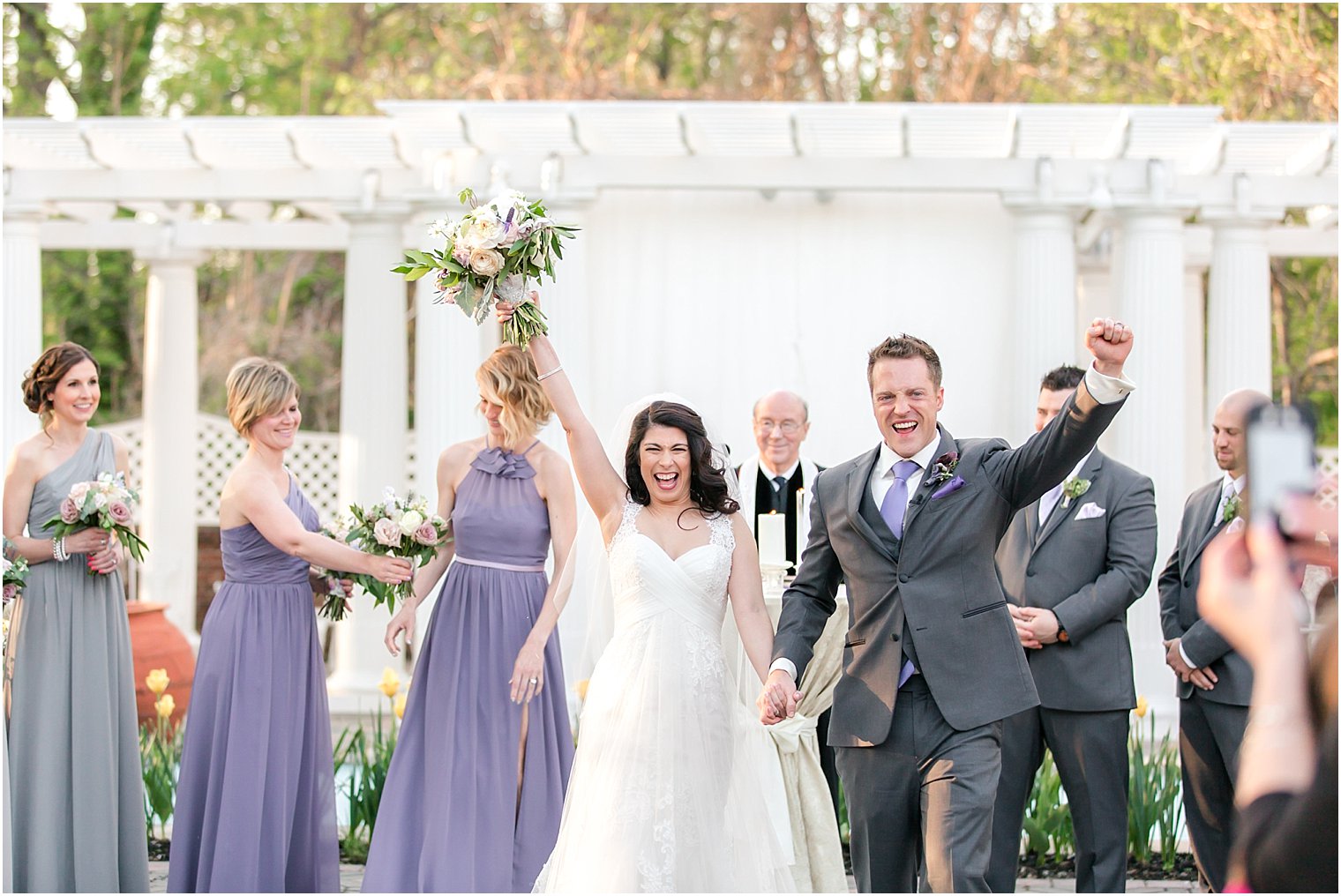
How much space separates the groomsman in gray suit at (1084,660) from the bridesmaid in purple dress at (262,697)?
252cm

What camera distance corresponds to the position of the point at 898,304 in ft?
37.0

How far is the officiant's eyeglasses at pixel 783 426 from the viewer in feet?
23.9

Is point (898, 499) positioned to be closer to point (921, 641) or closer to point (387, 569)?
point (921, 641)

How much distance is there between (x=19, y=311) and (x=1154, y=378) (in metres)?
8.13

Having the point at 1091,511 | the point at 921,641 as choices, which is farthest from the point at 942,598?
the point at 1091,511

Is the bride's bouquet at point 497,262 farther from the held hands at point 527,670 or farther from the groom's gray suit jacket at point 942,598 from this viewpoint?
the held hands at point 527,670

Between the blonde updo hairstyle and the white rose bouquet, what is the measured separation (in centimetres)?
42

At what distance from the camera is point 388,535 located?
621 cm

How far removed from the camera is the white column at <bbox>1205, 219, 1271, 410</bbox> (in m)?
11.3

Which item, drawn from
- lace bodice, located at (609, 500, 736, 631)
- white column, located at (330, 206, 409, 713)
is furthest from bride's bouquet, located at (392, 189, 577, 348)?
white column, located at (330, 206, 409, 713)

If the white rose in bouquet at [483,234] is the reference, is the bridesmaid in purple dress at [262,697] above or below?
below

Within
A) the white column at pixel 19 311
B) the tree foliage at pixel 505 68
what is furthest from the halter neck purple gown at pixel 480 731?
the tree foliage at pixel 505 68

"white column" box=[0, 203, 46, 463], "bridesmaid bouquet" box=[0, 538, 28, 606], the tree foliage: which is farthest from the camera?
the tree foliage

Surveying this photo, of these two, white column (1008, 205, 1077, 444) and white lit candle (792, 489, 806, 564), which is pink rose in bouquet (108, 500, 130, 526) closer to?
white lit candle (792, 489, 806, 564)
